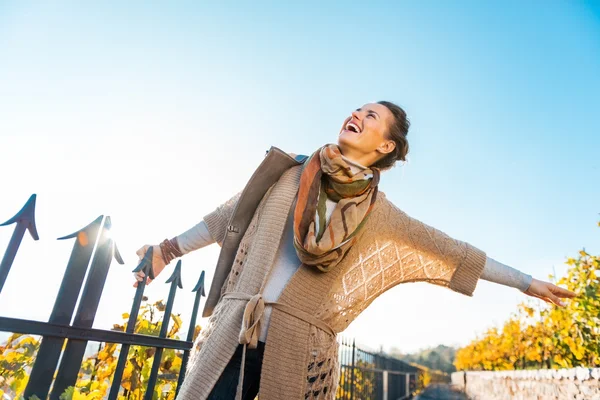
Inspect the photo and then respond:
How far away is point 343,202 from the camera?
1.49m

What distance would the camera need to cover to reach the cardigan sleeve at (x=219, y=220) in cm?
165

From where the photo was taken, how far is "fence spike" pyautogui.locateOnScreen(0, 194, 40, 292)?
1.20 m

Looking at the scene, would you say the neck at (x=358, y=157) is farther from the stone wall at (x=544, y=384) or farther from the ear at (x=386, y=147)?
the stone wall at (x=544, y=384)

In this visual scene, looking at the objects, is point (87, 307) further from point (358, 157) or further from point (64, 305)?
point (358, 157)

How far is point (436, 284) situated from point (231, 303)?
101cm

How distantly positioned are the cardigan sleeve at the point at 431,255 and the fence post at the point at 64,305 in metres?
1.32

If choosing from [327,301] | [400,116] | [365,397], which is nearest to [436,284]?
[327,301]

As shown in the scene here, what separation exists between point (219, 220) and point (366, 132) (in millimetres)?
826

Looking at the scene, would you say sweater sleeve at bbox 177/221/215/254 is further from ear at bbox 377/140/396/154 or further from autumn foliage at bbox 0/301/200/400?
ear at bbox 377/140/396/154

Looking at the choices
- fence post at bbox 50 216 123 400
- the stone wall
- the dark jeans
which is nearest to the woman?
the dark jeans

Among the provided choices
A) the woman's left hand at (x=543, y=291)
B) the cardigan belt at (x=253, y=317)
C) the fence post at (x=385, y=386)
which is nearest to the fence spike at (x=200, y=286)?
the cardigan belt at (x=253, y=317)

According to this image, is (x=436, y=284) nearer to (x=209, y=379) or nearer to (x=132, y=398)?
(x=209, y=379)

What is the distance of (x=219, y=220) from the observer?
1661mm

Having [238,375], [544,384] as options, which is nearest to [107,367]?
[238,375]
